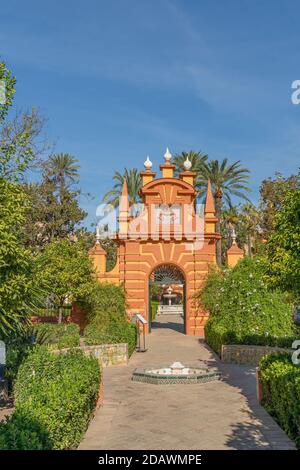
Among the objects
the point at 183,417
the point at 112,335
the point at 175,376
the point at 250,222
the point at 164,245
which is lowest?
the point at 183,417

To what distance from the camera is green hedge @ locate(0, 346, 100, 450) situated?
21.7 ft

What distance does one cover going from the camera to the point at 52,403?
7.94 meters

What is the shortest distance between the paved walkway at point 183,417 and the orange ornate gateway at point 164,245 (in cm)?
1231

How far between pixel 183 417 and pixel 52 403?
458cm

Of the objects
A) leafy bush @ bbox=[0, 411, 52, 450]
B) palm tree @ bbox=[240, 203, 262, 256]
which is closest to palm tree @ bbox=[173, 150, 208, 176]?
palm tree @ bbox=[240, 203, 262, 256]

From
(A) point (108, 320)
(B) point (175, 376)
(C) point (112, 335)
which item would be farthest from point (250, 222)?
(B) point (175, 376)

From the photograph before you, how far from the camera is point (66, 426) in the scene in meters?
8.21

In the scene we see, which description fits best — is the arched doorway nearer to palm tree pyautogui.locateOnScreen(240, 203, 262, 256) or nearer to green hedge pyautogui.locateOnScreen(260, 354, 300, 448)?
palm tree pyautogui.locateOnScreen(240, 203, 262, 256)

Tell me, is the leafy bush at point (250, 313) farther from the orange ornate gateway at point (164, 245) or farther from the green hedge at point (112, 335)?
the orange ornate gateway at point (164, 245)

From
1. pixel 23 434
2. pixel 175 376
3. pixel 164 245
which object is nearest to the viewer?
pixel 23 434

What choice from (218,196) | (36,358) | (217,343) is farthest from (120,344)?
(218,196)

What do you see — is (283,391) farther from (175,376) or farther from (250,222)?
(250,222)

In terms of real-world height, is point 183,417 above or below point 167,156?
below

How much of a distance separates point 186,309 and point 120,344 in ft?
36.2
